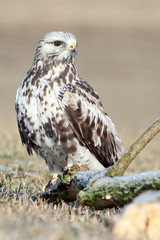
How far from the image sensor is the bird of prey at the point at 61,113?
235 inches

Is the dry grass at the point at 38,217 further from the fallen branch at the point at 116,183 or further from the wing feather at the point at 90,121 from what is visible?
the wing feather at the point at 90,121

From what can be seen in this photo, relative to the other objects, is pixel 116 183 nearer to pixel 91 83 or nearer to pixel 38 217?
pixel 38 217

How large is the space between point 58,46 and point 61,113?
→ 972 mm

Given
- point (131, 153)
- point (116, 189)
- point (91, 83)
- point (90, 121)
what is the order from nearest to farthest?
1. point (116, 189)
2. point (131, 153)
3. point (90, 121)
4. point (91, 83)

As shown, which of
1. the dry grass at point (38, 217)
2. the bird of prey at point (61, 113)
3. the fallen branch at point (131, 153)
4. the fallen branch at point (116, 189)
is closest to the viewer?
the dry grass at point (38, 217)

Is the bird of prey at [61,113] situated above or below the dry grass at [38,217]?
above

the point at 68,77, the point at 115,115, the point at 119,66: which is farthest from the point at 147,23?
the point at 68,77

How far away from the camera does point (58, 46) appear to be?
6469 mm

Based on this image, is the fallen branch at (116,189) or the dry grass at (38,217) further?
the fallen branch at (116,189)

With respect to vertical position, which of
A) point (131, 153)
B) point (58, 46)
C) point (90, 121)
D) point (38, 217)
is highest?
point (58, 46)

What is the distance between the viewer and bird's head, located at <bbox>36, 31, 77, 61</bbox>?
6.44 m

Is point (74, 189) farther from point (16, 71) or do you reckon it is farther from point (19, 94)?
point (16, 71)

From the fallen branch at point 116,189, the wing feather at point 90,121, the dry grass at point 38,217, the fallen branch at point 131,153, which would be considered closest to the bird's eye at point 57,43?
the wing feather at point 90,121

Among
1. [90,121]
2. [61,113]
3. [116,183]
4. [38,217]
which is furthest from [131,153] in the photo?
[90,121]
